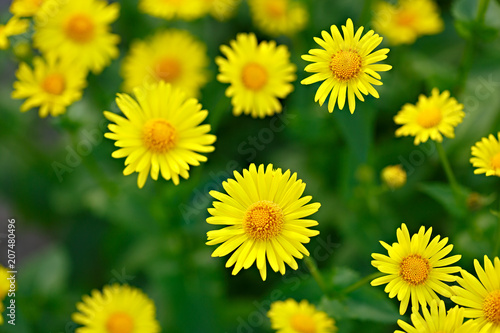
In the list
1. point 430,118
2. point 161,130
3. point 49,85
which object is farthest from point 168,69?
Answer: point 430,118

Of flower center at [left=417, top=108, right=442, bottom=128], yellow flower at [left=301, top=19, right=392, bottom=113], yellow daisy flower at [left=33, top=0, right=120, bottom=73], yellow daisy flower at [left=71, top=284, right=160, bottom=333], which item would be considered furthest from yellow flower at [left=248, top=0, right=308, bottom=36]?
yellow daisy flower at [left=71, top=284, right=160, bottom=333]

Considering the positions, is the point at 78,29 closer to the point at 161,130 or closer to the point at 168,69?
the point at 168,69

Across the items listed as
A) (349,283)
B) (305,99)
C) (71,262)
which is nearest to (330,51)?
(349,283)

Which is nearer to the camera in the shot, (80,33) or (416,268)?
(416,268)

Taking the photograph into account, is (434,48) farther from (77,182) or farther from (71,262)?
(71,262)

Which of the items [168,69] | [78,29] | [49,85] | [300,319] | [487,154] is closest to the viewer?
[487,154]

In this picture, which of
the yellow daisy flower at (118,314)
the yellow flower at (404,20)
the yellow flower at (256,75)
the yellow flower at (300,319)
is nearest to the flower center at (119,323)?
the yellow daisy flower at (118,314)
